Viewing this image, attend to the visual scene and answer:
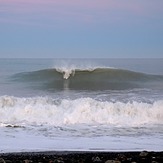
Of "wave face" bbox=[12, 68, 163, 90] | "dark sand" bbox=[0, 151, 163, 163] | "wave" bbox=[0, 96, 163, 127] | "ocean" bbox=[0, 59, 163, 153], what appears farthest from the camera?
"wave face" bbox=[12, 68, 163, 90]

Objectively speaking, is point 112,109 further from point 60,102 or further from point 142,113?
point 60,102

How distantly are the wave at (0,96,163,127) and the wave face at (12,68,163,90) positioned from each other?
19.0 ft

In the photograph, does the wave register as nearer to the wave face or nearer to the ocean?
the ocean

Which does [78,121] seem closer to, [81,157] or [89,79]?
[81,157]

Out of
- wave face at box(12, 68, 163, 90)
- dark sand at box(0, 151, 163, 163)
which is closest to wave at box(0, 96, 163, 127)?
dark sand at box(0, 151, 163, 163)

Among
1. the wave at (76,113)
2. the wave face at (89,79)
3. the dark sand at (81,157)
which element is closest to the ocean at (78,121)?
the wave at (76,113)

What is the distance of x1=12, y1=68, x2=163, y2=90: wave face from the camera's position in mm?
19344

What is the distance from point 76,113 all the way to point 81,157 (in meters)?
4.77

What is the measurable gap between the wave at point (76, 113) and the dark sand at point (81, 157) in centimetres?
321

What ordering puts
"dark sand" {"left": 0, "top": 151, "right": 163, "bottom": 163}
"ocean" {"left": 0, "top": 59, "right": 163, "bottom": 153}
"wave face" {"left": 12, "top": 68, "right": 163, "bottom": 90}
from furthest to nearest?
"wave face" {"left": 12, "top": 68, "right": 163, "bottom": 90}, "ocean" {"left": 0, "top": 59, "right": 163, "bottom": 153}, "dark sand" {"left": 0, "top": 151, "right": 163, "bottom": 163}

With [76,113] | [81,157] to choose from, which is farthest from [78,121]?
[81,157]

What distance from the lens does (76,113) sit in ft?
37.8

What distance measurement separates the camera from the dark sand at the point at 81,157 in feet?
21.2

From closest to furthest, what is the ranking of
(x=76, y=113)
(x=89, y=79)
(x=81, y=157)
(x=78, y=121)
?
(x=81, y=157)
(x=78, y=121)
(x=76, y=113)
(x=89, y=79)
